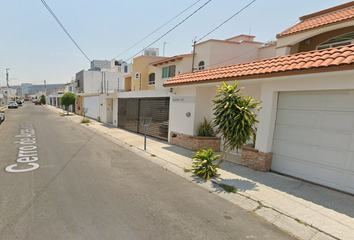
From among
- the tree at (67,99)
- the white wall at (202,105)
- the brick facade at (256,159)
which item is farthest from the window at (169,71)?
the tree at (67,99)

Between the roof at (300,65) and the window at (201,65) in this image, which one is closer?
the roof at (300,65)

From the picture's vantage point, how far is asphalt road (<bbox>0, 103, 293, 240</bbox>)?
3.10 m

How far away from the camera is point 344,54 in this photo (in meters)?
4.54

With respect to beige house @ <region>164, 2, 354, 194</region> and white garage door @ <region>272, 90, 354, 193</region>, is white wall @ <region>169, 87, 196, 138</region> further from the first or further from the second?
white garage door @ <region>272, 90, 354, 193</region>

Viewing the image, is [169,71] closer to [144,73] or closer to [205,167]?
[144,73]

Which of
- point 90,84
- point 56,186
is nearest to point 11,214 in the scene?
point 56,186

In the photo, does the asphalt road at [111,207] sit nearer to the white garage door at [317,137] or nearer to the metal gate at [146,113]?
the white garage door at [317,137]

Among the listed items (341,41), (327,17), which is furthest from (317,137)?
(327,17)

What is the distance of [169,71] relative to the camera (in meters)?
19.7

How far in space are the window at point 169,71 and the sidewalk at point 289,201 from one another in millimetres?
14202

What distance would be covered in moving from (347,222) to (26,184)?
7175 millimetres

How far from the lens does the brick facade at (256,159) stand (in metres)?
6.07

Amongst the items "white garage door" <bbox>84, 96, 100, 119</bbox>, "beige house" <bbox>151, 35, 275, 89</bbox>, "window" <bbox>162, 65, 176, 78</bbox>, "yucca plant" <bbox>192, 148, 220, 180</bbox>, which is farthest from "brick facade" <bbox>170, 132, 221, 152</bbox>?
"white garage door" <bbox>84, 96, 100, 119</bbox>

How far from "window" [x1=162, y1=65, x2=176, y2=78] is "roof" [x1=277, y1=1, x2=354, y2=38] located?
9.96 metres
